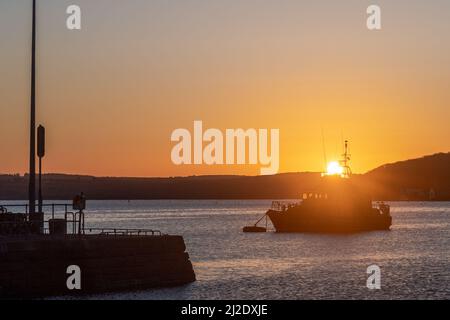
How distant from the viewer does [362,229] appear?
12794cm

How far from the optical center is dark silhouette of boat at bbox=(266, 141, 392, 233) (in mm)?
122562

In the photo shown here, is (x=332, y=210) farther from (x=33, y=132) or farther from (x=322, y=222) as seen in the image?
(x=33, y=132)

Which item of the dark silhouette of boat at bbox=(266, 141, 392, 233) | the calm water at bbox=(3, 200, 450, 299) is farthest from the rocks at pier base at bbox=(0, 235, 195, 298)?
the dark silhouette of boat at bbox=(266, 141, 392, 233)

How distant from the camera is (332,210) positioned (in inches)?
4887

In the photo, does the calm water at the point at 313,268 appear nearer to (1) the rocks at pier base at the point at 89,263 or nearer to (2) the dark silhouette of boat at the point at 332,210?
(1) the rocks at pier base at the point at 89,263

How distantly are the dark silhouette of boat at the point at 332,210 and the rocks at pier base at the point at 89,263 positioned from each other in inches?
3055

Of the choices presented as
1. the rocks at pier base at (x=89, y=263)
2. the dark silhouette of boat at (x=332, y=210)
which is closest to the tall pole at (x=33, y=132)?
the rocks at pier base at (x=89, y=263)

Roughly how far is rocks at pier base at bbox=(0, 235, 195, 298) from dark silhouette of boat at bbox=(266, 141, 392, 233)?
7760 cm

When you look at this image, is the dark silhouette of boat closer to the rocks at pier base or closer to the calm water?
the calm water

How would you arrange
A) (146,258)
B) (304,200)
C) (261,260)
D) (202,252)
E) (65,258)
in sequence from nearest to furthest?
(65,258)
(146,258)
(261,260)
(202,252)
(304,200)
